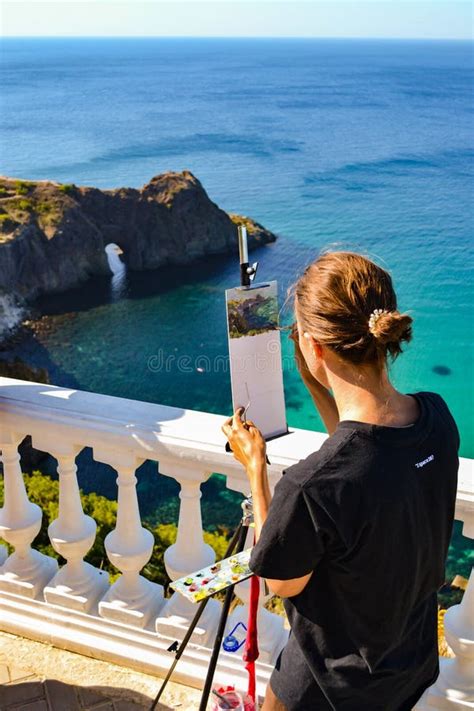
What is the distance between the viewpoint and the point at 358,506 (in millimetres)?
Answer: 1498

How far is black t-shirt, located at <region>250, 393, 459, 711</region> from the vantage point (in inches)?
59.2

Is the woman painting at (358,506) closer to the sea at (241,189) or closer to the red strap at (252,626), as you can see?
the red strap at (252,626)

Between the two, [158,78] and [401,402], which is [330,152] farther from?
[401,402]

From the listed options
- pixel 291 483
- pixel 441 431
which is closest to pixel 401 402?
pixel 441 431

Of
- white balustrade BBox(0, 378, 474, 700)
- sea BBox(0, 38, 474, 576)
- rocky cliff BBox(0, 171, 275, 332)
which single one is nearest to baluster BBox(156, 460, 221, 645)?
white balustrade BBox(0, 378, 474, 700)

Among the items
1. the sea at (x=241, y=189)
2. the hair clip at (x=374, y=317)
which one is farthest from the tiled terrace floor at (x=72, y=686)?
the sea at (x=241, y=189)

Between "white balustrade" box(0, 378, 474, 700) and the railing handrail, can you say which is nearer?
the railing handrail

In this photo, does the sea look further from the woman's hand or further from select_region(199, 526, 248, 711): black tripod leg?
the woman's hand

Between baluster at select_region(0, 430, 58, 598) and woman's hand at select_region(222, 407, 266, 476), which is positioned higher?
woman's hand at select_region(222, 407, 266, 476)

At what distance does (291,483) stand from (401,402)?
0.32 meters

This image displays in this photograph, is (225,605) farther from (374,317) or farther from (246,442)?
(374,317)

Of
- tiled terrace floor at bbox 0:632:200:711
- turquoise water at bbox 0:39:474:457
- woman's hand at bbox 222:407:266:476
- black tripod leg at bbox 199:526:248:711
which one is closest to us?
woman's hand at bbox 222:407:266:476

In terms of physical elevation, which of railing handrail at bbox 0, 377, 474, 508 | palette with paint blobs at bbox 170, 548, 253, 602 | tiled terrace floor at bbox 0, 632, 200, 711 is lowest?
tiled terrace floor at bbox 0, 632, 200, 711

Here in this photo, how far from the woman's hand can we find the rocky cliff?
3949cm
